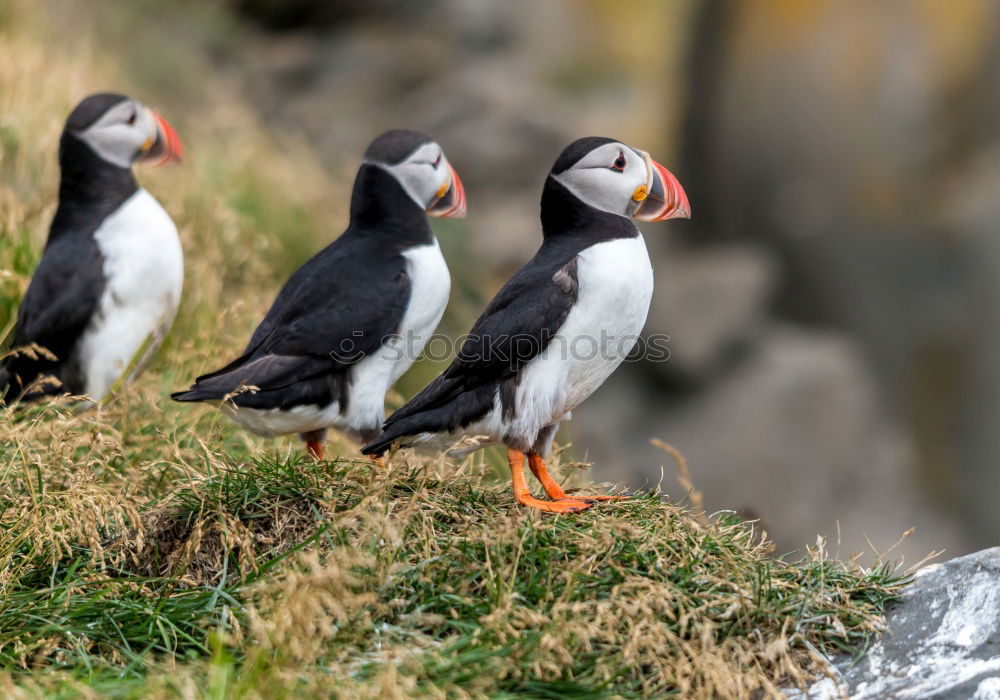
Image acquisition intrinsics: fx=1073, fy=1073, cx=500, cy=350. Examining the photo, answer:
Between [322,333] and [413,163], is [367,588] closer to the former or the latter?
[322,333]

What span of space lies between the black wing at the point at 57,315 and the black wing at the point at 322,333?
47.9 inches

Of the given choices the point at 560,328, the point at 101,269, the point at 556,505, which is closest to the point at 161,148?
the point at 101,269

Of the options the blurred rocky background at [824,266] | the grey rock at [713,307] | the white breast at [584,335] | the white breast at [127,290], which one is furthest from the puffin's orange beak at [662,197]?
the grey rock at [713,307]

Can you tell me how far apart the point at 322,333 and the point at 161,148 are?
70.2 inches

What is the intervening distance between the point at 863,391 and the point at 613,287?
24.8ft

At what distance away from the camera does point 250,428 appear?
12.4ft

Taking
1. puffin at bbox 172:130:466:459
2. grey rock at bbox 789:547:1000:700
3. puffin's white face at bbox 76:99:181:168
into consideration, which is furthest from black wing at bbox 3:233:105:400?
grey rock at bbox 789:547:1000:700

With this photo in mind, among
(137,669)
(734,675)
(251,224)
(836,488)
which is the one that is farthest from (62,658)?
(836,488)

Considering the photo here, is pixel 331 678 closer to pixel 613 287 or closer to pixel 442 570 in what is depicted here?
pixel 442 570

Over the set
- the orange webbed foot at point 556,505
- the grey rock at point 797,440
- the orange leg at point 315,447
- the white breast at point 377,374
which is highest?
the white breast at point 377,374

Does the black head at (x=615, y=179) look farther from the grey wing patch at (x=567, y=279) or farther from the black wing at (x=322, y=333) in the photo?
the black wing at (x=322, y=333)

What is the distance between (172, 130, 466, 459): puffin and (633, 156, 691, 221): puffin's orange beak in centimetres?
77

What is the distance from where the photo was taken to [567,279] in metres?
3.38

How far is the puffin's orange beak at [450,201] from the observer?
3.92 metres
